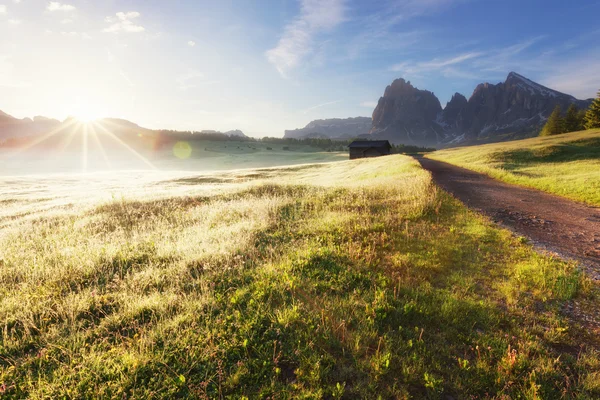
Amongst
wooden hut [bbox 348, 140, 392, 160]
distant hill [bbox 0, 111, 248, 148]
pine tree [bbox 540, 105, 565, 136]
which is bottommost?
wooden hut [bbox 348, 140, 392, 160]

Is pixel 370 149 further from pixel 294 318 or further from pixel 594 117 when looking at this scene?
pixel 294 318

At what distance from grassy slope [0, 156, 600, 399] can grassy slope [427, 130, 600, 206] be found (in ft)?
45.5

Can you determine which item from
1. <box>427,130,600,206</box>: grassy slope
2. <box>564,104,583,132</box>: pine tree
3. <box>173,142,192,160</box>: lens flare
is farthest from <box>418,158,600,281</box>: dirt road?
<box>173,142,192,160</box>: lens flare

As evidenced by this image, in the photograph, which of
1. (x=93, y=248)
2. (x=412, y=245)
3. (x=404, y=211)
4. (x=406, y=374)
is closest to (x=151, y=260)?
(x=93, y=248)

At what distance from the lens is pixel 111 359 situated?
3.60 metres

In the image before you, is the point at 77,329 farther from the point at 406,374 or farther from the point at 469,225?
the point at 469,225

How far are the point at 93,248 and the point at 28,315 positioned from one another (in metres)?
3.30

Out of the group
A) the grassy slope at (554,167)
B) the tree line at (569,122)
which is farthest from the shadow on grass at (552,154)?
the tree line at (569,122)

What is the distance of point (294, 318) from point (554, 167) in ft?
120

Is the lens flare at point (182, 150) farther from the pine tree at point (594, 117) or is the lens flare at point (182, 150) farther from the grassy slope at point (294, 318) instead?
the pine tree at point (594, 117)

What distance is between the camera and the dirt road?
24.8 feet

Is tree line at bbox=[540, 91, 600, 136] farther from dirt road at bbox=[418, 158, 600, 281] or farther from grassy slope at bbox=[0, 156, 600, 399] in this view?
grassy slope at bbox=[0, 156, 600, 399]

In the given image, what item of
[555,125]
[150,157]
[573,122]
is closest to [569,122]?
[573,122]

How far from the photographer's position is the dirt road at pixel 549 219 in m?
7.56
